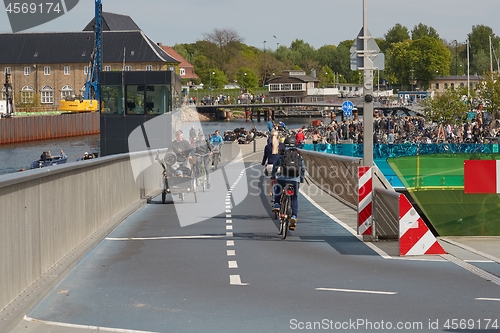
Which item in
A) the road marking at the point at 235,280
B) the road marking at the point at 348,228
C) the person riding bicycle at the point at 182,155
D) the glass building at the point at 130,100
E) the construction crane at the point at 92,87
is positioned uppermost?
the construction crane at the point at 92,87

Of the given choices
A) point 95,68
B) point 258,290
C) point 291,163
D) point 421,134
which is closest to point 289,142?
point 291,163

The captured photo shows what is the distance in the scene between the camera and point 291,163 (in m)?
15.5

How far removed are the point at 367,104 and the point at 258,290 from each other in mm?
5761

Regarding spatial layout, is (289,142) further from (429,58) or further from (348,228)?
(429,58)

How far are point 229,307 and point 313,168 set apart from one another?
69.7 feet

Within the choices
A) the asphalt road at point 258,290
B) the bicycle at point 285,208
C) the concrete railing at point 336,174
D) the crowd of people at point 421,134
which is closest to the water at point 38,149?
the crowd of people at point 421,134

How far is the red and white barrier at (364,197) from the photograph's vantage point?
46.6 feet

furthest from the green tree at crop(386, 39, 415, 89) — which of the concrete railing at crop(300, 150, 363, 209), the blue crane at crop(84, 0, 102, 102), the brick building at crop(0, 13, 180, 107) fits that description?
the concrete railing at crop(300, 150, 363, 209)

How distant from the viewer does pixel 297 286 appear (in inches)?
386

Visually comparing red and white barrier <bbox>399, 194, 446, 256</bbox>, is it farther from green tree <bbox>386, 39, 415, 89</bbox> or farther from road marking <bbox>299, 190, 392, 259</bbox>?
green tree <bbox>386, 39, 415, 89</bbox>

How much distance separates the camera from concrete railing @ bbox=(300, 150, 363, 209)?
67.2 ft

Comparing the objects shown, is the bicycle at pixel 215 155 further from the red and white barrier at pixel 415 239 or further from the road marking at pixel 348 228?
the red and white barrier at pixel 415 239

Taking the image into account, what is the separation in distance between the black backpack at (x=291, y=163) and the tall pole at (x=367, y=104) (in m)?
1.27

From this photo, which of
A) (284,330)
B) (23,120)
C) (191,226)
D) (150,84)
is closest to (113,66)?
(23,120)
